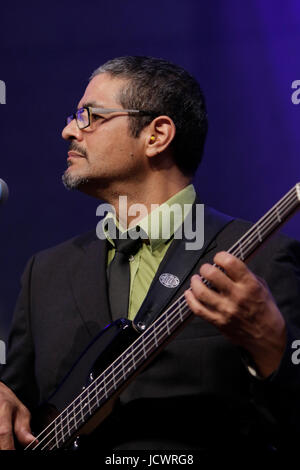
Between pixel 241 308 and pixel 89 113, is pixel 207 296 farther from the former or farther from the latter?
pixel 89 113

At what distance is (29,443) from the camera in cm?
183

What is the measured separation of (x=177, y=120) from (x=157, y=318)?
0.82 metres

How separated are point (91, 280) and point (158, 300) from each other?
0.31 m

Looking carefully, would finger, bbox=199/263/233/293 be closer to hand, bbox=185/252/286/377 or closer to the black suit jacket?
hand, bbox=185/252/286/377

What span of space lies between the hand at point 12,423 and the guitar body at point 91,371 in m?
0.04

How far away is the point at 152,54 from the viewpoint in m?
2.70

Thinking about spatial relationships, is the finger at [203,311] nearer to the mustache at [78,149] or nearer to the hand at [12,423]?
the hand at [12,423]

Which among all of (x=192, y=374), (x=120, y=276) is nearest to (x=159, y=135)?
(x=120, y=276)

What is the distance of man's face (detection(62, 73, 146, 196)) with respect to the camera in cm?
221

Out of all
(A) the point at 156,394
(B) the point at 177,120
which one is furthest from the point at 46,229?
(A) the point at 156,394

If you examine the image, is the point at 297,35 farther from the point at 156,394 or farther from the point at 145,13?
the point at 156,394

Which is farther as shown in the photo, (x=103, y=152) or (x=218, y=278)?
(x=103, y=152)

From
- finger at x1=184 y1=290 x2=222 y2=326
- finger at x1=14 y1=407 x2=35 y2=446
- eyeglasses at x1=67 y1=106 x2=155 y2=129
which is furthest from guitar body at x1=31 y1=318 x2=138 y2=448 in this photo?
eyeglasses at x1=67 y1=106 x2=155 y2=129
